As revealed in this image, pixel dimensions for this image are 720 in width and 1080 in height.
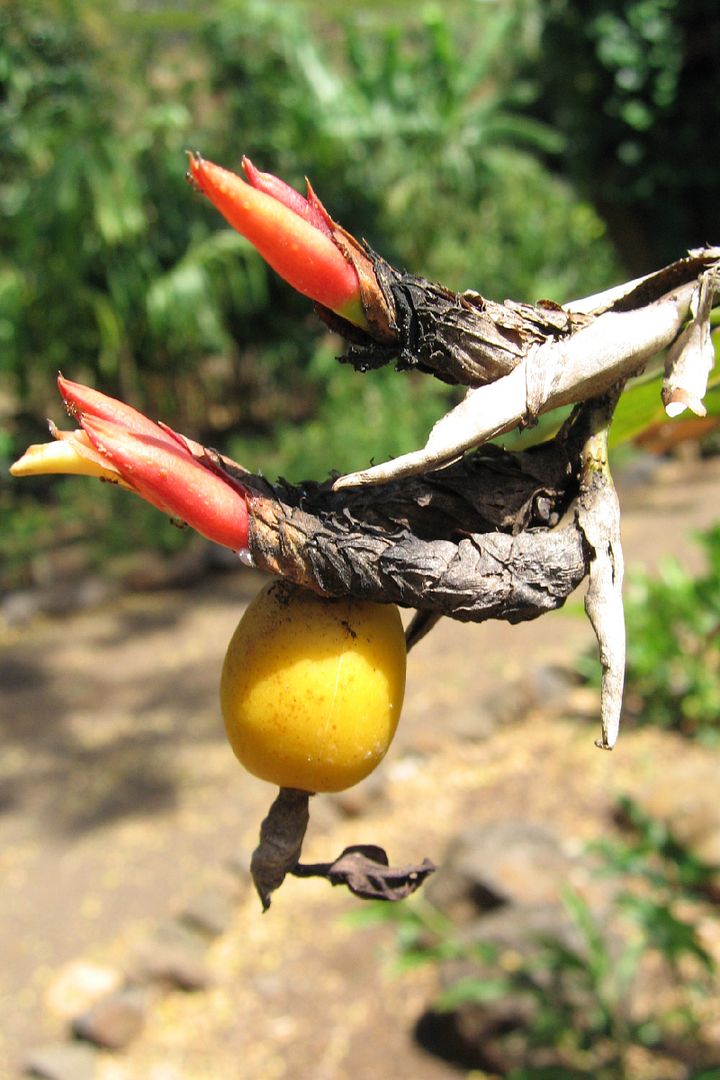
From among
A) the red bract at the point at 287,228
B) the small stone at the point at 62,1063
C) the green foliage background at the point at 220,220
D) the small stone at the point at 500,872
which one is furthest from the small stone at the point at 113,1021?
the green foliage background at the point at 220,220

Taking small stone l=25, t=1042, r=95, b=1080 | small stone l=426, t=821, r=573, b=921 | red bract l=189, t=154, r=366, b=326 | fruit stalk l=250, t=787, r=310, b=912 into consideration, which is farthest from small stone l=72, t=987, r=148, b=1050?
red bract l=189, t=154, r=366, b=326

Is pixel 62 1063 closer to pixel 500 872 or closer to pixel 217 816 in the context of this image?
pixel 217 816

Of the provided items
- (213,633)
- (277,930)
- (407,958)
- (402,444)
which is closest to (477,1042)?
(407,958)

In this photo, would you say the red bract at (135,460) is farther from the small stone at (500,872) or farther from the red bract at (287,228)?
the small stone at (500,872)

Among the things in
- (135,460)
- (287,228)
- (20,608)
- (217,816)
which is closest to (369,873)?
(135,460)

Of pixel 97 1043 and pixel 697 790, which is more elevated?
pixel 697 790

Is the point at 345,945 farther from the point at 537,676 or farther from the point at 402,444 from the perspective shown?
the point at 402,444
